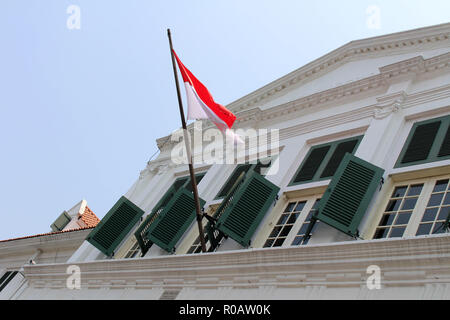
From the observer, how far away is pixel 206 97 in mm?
10719

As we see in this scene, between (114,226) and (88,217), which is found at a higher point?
(88,217)

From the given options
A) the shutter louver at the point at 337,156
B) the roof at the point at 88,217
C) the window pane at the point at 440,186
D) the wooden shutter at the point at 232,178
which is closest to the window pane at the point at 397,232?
the window pane at the point at 440,186

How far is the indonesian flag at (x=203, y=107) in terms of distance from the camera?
33.8 feet

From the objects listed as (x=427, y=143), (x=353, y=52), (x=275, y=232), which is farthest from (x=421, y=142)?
(x=353, y=52)

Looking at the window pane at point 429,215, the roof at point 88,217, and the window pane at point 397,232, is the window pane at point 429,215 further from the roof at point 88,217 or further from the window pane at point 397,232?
the roof at point 88,217

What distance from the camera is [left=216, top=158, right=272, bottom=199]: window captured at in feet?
38.3

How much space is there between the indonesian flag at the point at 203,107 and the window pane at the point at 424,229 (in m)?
4.31

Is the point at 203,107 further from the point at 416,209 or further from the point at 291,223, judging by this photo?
the point at 416,209

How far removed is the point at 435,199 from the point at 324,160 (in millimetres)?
2903

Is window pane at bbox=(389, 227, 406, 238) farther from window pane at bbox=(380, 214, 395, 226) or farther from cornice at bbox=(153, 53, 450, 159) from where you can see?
cornice at bbox=(153, 53, 450, 159)
